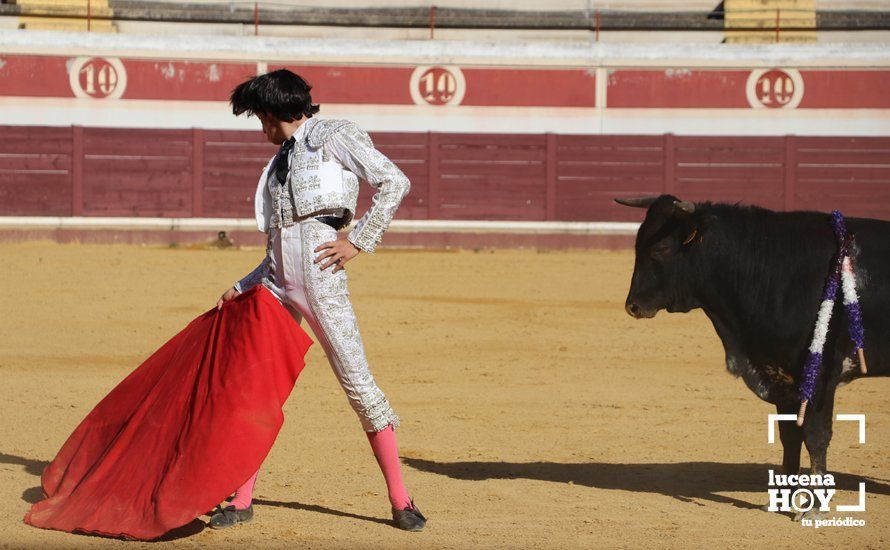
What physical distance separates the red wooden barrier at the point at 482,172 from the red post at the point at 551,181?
11mm

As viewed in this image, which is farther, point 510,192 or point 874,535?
point 510,192

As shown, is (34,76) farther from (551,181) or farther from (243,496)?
(243,496)

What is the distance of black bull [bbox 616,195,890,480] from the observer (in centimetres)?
429

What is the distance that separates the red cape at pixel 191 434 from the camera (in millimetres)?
3809

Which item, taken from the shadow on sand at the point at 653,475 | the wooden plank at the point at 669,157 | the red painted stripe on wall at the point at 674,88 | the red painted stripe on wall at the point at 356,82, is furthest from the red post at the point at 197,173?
the shadow on sand at the point at 653,475

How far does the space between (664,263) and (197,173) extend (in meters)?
11.0

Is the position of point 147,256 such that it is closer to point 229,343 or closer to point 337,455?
point 337,455

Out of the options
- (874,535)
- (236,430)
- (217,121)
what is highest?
(217,121)

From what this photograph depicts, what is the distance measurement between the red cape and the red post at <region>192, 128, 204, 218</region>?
10904 mm

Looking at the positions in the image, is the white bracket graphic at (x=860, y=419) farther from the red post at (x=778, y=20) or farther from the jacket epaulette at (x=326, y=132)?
the red post at (x=778, y=20)

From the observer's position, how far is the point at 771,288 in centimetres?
436

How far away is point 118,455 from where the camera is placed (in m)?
4.02

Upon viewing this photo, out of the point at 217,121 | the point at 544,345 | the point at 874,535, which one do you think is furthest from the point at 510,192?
the point at 874,535

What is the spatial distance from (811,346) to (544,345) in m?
3.99
